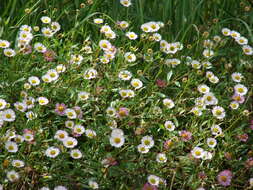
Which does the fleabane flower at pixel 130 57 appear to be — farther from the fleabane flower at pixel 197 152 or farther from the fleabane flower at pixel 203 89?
the fleabane flower at pixel 197 152

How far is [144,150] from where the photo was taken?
2066 mm

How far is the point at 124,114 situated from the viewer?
2.12 meters

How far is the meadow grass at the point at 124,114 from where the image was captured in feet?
6.53

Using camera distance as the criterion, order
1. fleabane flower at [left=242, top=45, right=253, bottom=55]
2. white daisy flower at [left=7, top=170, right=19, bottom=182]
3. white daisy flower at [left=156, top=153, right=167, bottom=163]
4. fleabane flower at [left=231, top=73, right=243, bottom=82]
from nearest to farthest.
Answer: white daisy flower at [left=7, top=170, right=19, bottom=182] < white daisy flower at [left=156, top=153, right=167, bottom=163] < fleabane flower at [left=231, top=73, right=243, bottom=82] < fleabane flower at [left=242, top=45, right=253, bottom=55]

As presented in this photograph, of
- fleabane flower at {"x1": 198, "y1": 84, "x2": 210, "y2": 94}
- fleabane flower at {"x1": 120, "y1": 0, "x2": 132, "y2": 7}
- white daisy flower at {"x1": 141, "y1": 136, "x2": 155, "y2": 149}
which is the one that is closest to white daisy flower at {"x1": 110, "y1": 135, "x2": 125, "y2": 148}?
white daisy flower at {"x1": 141, "y1": 136, "x2": 155, "y2": 149}

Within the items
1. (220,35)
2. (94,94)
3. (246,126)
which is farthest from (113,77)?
(220,35)

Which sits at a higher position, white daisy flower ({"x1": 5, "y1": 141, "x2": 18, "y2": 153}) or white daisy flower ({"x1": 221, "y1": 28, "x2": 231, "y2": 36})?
white daisy flower ({"x1": 5, "y1": 141, "x2": 18, "y2": 153})

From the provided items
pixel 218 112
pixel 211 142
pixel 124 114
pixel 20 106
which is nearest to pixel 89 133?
pixel 124 114

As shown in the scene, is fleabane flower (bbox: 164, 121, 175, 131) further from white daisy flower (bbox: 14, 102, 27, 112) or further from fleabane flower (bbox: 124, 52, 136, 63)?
white daisy flower (bbox: 14, 102, 27, 112)

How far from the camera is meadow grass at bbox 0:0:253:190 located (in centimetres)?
199

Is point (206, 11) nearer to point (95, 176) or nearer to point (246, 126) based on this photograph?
point (246, 126)

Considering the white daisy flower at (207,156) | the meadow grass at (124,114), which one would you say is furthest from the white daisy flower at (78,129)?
the white daisy flower at (207,156)

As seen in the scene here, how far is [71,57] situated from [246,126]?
92cm

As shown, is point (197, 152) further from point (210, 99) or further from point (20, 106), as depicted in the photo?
point (20, 106)
